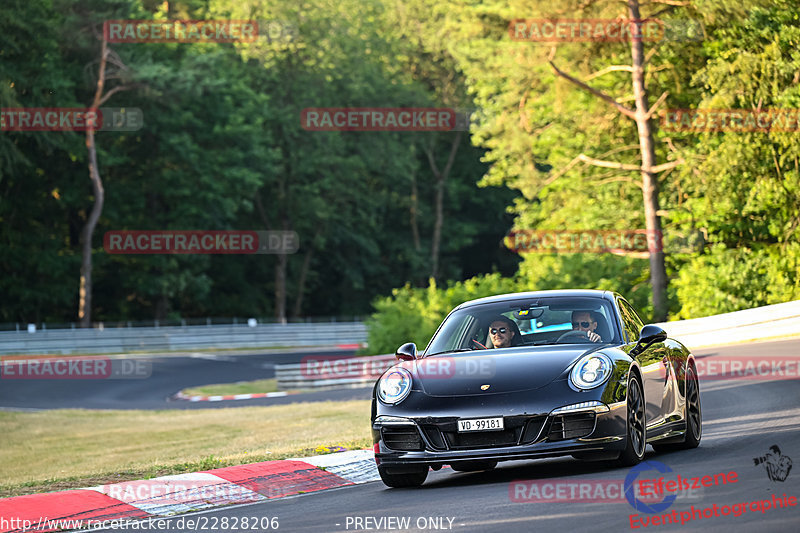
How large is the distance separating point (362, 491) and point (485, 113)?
42.2 meters

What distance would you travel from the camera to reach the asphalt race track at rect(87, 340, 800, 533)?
715cm

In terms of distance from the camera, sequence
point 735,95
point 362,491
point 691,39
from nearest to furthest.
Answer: point 362,491, point 735,95, point 691,39

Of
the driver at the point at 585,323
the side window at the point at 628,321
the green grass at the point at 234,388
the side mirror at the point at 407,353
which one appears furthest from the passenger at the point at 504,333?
the green grass at the point at 234,388

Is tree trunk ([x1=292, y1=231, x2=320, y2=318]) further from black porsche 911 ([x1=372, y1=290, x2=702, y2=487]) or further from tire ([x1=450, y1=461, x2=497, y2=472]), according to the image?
tire ([x1=450, y1=461, x2=497, y2=472])

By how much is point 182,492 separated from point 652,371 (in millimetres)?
3998

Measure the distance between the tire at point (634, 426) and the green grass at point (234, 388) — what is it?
91.7ft

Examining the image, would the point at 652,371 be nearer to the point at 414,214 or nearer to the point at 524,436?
the point at 524,436

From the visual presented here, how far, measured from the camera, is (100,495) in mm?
9414

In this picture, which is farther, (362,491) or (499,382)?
(362,491)

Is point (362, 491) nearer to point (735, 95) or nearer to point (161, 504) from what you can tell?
point (161, 504)

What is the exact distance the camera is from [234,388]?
38750 mm

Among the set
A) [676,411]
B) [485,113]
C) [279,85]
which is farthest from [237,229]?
[676,411]

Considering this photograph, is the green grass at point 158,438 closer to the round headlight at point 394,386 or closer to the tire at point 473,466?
the tire at point 473,466

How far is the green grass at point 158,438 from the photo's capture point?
553 inches
